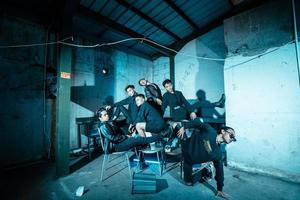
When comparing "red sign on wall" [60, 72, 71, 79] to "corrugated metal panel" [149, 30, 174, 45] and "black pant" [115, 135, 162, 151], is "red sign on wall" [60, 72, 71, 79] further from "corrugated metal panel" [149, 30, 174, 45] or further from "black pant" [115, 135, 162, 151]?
"corrugated metal panel" [149, 30, 174, 45]

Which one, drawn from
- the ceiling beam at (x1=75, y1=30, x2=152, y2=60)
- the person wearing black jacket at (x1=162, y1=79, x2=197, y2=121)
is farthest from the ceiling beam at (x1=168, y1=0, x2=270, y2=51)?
the person wearing black jacket at (x1=162, y1=79, x2=197, y2=121)

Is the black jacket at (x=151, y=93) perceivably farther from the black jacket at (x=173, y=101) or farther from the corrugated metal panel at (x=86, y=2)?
the corrugated metal panel at (x=86, y=2)

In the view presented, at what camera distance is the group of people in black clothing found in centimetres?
256

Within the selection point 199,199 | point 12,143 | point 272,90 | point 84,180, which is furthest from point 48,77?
point 272,90

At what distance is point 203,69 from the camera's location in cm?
574

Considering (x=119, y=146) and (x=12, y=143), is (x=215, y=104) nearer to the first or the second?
(x=119, y=146)

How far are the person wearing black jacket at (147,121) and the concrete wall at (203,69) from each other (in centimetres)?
282

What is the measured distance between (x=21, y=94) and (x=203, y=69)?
555 centimetres

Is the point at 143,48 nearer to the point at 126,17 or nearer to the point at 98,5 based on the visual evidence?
the point at 126,17

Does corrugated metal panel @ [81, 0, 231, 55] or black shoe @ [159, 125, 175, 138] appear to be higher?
corrugated metal panel @ [81, 0, 231, 55]

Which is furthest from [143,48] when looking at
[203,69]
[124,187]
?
[124,187]

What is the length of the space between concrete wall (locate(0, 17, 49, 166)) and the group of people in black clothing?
6.97ft

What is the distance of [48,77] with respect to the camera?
4.41m

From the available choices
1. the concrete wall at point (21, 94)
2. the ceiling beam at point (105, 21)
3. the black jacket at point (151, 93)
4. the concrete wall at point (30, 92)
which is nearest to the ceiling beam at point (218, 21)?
the ceiling beam at point (105, 21)
